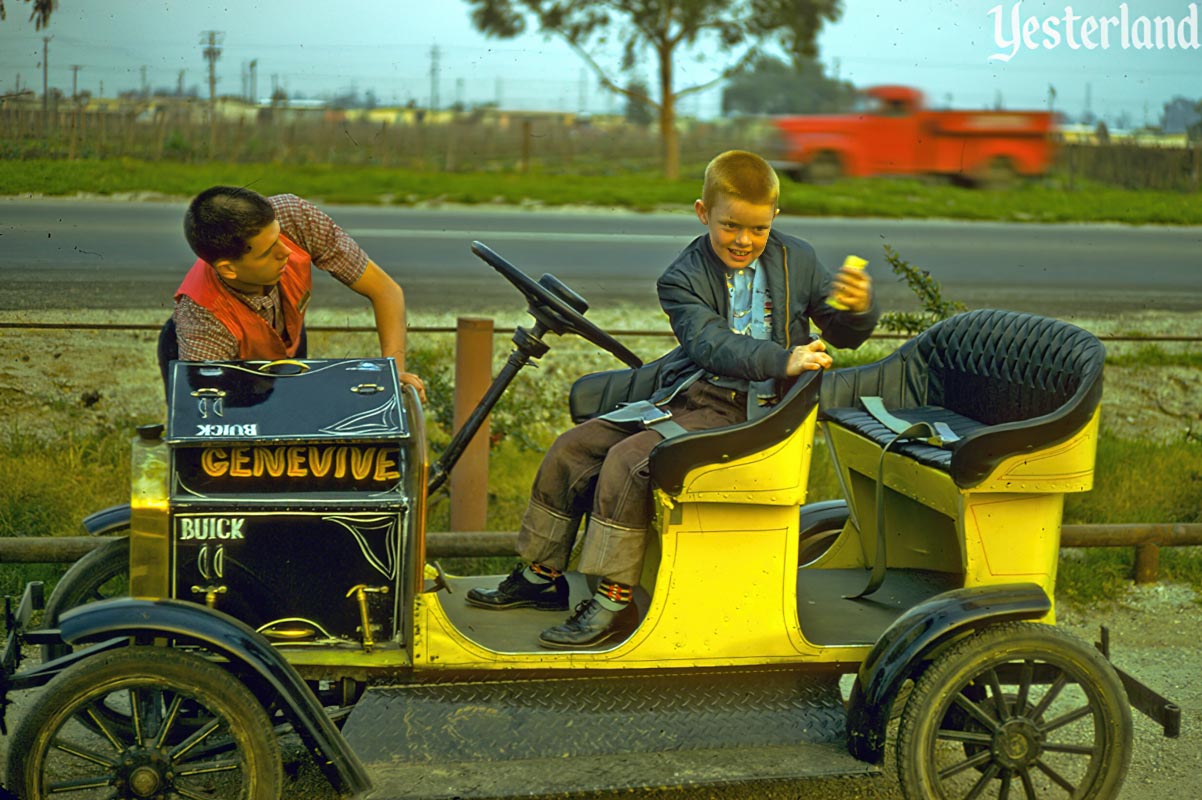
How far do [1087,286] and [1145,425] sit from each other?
4.00 meters

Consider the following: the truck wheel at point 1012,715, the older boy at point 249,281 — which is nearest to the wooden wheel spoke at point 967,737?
the truck wheel at point 1012,715

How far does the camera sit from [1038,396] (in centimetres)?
346

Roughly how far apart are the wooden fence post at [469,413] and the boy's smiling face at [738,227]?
73.1 inches

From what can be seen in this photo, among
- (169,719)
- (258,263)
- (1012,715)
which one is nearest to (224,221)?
(258,263)

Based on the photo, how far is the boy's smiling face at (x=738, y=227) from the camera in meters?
3.22

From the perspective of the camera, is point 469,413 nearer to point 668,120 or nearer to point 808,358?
point 808,358

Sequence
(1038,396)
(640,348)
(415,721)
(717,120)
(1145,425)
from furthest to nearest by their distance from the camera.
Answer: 1. (717,120)
2. (640,348)
3. (1145,425)
4. (1038,396)
5. (415,721)

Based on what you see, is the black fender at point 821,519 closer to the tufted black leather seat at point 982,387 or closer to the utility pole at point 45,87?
the tufted black leather seat at point 982,387

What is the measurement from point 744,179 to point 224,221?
4.34 ft

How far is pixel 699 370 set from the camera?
11.3 ft

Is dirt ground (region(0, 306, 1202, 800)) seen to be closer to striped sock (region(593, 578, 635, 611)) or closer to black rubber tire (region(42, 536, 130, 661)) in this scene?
striped sock (region(593, 578, 635, 611))

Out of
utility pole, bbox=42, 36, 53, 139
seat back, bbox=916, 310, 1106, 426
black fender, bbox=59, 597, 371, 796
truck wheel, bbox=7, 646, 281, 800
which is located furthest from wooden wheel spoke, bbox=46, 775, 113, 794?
utility pole, bbox=42, 36, 53, 139

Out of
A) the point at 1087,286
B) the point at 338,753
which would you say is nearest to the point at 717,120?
the point at 1087,286

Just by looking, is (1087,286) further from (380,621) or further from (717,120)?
(380,621)
